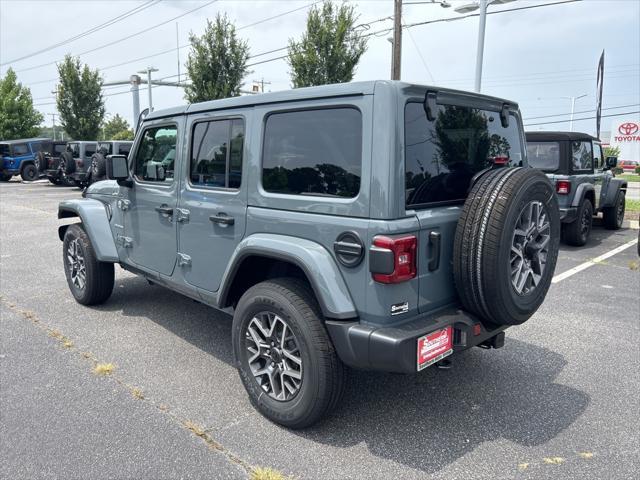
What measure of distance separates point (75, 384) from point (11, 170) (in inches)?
956

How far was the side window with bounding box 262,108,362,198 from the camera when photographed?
2725 mm

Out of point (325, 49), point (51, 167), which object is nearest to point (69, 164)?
point (51, 167)

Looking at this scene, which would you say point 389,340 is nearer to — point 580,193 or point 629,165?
point 580,193

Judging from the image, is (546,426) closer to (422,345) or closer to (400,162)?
(422,345)

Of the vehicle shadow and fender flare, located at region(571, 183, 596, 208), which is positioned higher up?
fender flare, located at region(571, 183, 596, 208)

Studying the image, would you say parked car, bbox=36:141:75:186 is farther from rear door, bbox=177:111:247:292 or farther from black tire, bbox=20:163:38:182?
rear door, bbox=177:111:247:292

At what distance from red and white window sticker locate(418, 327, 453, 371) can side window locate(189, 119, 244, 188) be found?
5.15 feet

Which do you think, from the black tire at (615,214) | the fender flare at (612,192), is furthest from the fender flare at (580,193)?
the black tire at (615,214)

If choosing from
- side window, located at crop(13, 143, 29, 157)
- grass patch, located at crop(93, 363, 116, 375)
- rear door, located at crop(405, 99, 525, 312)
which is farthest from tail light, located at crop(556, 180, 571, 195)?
side window, located at crop(13, 143, 29, 157)

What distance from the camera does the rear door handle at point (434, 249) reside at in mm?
2738

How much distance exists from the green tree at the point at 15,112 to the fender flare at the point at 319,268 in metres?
37.3

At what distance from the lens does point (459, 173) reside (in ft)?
10.1

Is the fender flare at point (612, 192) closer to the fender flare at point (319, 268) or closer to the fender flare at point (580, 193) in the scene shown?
the fender flare at point (580, 193)

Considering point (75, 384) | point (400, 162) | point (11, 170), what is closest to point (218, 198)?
point (400, 162)
